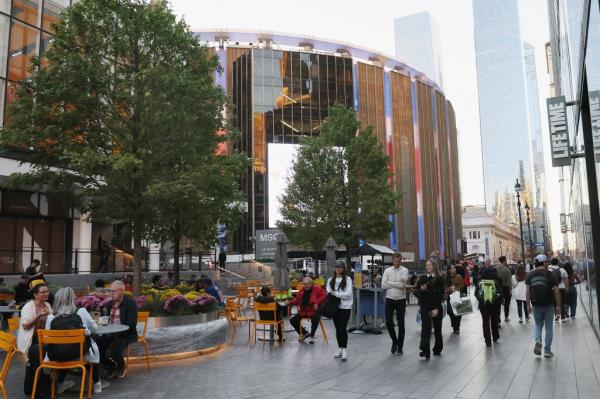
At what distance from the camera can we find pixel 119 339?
26.9ft

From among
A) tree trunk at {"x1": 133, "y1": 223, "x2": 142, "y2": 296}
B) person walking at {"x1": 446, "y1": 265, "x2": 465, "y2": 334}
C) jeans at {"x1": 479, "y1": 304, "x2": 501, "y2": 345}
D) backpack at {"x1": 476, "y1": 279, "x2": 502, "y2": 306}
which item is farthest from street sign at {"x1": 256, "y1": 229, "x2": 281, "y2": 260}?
backpack at {"x1": 476, "y1": 279, "x2": 502, "y2": 306}

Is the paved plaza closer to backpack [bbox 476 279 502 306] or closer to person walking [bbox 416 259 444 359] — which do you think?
person walking [bbox 416 259 444 359]

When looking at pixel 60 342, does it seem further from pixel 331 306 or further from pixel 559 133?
pixel 559 133

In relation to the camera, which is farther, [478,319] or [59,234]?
[59,234]

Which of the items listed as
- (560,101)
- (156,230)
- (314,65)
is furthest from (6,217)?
(314,65)

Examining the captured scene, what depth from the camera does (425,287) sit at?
950 cm

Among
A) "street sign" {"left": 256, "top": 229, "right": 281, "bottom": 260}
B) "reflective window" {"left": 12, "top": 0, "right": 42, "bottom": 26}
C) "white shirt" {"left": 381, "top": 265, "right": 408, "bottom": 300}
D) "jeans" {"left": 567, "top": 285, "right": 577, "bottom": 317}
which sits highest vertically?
"reflective window" {"left": 12, "top": 0, "right": 42, "bottom": 26}

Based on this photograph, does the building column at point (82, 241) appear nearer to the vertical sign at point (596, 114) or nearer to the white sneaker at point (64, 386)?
the white sneaker at point (64, 386)

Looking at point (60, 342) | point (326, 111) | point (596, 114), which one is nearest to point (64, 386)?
point (60, 342)

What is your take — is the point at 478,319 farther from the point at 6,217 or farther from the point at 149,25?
the point at 6,217

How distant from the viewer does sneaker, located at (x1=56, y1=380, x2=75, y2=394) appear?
7331mm

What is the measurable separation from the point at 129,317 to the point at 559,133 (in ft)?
34.1

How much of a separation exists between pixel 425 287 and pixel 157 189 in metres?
6.12

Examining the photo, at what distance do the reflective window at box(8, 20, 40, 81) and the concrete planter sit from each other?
17074 millimetres
